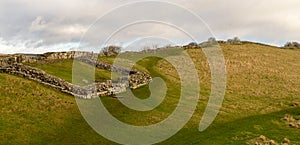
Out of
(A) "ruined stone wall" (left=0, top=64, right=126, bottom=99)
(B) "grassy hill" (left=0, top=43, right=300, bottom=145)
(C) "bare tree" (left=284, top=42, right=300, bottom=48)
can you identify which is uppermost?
(C) "bare tree" (left=284, top=42, right=300, bottom=48)

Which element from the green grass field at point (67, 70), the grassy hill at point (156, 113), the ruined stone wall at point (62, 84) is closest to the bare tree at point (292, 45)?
the grassy hill at point (156, 113)

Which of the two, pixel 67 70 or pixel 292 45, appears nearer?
pixel 67 70

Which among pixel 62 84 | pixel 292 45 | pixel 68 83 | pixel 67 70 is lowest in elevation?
pixel 62 84

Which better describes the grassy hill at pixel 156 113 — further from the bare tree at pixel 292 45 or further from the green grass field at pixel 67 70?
the bare tree at pixel 292 45

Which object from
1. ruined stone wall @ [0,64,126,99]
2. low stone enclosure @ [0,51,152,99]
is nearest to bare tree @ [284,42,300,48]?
low stone enclosure @ [0,51,152,99]

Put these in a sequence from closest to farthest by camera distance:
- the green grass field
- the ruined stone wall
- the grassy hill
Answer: the grassy hill
the ruined stone wall
the green grass field

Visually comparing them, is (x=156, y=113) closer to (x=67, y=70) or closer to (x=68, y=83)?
(x=68, y=83)

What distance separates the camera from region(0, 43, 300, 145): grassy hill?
101 ft

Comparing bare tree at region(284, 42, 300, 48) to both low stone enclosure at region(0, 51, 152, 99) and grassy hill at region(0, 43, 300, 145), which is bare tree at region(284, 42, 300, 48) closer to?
grassy hill at region(0, 43, 300, 145)

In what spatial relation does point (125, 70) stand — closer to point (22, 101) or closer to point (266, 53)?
point (22, 101)

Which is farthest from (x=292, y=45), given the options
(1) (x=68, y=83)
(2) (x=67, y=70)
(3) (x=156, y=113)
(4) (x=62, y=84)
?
(4) (x=62, y=84)

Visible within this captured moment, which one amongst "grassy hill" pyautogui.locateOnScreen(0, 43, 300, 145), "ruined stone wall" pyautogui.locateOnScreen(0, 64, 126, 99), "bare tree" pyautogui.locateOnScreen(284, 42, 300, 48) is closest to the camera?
"grassy hill" pyautogui.locateOnScreen(0, 43, 300, 145)

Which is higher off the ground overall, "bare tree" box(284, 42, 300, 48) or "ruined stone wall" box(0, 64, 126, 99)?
"bare tree" box(284, 42, 300, 48)

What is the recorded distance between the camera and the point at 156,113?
126ft
